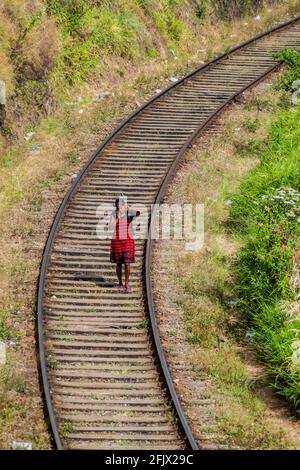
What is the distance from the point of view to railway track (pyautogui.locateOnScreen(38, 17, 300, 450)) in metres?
10.5

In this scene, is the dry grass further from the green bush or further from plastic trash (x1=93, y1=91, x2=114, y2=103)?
plastic trash (x1=93, y1=91, x2=114, y2=103)

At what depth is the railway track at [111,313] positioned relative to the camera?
412 inches

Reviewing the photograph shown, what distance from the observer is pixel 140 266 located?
1424cm

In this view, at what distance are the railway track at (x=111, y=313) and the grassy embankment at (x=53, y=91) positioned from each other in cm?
33

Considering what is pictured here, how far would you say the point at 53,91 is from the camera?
20297 millimetres

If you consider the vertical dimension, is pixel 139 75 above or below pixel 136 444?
above

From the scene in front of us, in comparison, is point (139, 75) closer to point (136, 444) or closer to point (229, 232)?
point (229, 232)

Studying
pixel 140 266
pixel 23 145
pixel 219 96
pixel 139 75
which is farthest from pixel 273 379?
pixel 139 75

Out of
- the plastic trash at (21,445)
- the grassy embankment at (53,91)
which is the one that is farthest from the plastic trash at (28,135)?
the plastic trash at (21,445)

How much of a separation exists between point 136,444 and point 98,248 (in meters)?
5.25

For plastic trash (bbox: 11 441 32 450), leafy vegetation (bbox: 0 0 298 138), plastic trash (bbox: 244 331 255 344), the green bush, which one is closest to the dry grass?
plastic trash (bbox: 244 331 255 344)

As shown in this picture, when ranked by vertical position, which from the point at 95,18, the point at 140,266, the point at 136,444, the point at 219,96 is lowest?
the point at 136,444

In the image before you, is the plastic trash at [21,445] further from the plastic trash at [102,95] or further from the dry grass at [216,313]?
the plastic trash at [102,95]

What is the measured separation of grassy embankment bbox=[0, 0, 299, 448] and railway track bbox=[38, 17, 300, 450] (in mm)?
328
